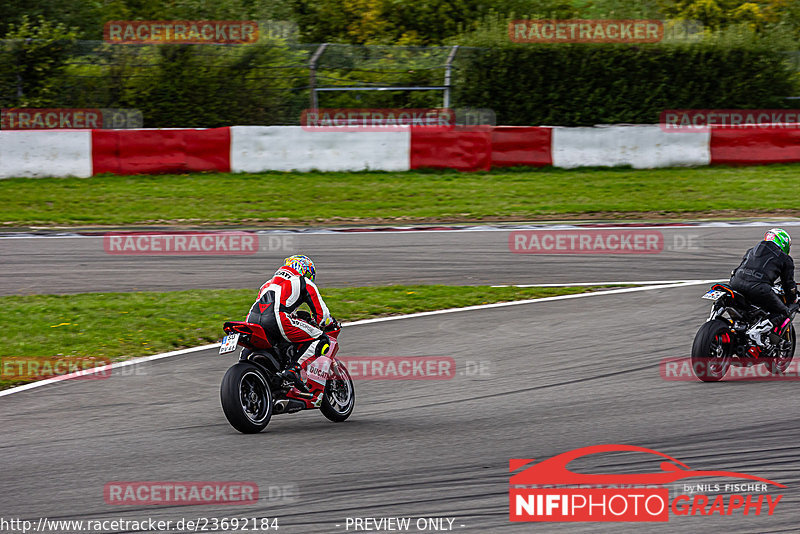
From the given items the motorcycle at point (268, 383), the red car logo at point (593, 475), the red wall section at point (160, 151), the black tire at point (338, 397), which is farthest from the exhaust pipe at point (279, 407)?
the red wall section at point (160, 151)

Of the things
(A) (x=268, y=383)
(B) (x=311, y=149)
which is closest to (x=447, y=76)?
(B) (x=311, y=149)

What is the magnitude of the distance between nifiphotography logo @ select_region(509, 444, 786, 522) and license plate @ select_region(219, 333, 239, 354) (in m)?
2.28

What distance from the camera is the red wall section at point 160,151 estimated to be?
65.4 ft

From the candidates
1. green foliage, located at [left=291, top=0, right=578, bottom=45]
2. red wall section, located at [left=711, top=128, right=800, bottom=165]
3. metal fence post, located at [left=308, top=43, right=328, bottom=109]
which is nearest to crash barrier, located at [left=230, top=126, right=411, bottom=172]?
metal fence post, located at [left=308, top=43, right=328, bottom=109]

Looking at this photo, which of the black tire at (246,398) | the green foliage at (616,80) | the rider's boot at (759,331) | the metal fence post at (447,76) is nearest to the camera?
the black tire at (246,398)

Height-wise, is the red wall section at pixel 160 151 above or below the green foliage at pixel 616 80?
below

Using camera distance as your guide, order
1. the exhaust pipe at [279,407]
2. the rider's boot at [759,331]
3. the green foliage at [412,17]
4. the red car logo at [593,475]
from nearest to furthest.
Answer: the red car logo at [593,475]
the exhaust pipe at [279,407]
the rider's boot at [759,331]
the green foliage at [412,17]

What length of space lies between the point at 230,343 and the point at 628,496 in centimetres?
312

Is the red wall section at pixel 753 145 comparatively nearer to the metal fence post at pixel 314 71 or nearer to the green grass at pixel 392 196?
the green grass at pixel 392 196

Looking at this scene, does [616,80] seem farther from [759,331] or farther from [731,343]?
[731,343]

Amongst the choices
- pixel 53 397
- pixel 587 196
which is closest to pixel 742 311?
pixel 53 397

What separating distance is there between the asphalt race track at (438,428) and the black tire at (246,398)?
0.14 metres

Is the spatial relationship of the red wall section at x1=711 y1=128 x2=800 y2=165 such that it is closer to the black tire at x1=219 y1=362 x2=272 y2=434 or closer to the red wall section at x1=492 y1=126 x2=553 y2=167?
the red wall section at x1=492 y1=126 x2=553 y2=167

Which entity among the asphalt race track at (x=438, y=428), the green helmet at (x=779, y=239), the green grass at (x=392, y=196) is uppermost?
the green grass at (x=392, y=196)
